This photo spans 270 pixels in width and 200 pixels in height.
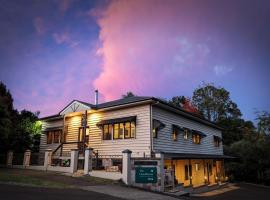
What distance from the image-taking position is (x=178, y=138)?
24.1 meters

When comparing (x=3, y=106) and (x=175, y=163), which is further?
(x=175, y=163)

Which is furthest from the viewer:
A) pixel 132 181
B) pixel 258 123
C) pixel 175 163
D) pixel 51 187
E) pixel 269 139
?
pixel 258 123

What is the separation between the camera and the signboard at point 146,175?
1683cm

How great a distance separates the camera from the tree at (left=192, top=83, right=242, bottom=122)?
60.5m

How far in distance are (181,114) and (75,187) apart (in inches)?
520

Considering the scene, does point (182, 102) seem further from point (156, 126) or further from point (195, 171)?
point (156, 126)

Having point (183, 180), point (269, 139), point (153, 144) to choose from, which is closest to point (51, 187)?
point (153, 144)

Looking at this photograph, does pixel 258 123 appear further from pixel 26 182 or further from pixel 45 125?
pixel 26 182

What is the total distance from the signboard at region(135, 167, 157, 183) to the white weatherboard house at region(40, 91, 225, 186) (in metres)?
2.01

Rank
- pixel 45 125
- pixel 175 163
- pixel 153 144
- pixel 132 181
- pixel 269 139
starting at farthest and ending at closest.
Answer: pixel 269 139 < pixel 45 125 < pixel 175 163 < pixel 153 144 < pixel 132 181

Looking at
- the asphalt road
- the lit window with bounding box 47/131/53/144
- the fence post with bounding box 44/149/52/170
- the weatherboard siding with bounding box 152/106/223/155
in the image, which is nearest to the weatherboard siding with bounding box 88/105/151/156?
the weatherboard siding with bounding box 152/106/223/155

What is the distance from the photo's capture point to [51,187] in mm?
13898

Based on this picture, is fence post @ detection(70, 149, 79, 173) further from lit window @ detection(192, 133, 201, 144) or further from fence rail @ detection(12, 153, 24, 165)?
lit window @ detection(192, 133, 201, 144)

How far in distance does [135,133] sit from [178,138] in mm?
4803
